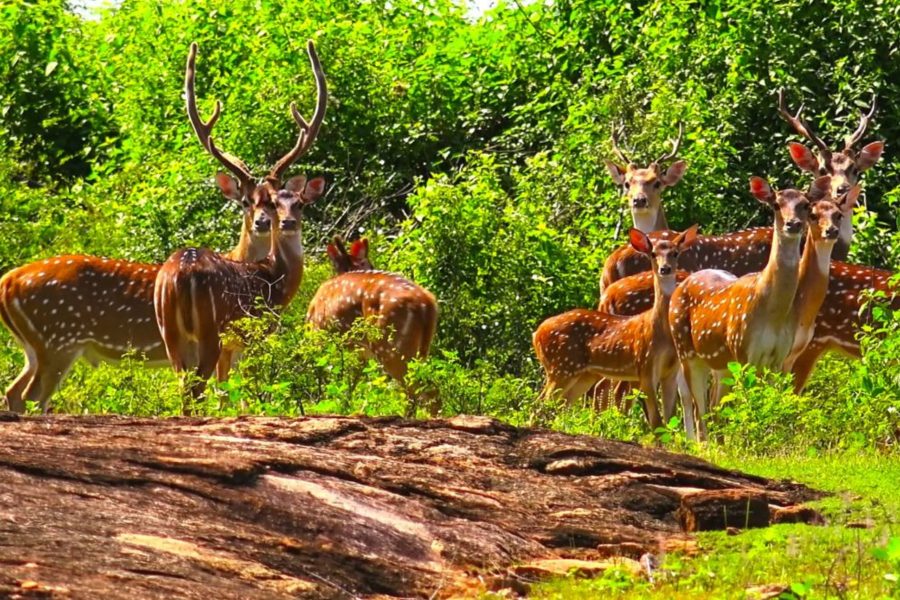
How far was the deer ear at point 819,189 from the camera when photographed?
14284mm

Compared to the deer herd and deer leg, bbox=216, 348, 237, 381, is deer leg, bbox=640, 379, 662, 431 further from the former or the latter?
deer leg, bbox=216, 348, 237, 381

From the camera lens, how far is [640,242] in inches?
562

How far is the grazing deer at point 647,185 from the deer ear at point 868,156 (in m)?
1.45

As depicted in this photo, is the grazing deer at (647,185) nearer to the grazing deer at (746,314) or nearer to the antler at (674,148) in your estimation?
the antler at (674,148)

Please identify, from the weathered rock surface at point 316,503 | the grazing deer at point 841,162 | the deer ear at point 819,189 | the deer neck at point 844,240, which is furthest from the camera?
the grazing deer at point 841,162

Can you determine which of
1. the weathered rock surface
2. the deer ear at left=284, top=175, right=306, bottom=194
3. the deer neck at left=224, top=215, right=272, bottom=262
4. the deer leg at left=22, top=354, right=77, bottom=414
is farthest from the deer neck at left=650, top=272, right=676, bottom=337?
the weathered rock surface

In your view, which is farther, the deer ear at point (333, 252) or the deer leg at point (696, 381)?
the deer ear at point (333, 252)

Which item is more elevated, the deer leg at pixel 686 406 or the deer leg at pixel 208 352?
the deer leg at pixel 208 352

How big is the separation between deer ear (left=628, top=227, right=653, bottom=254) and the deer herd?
0.04ft

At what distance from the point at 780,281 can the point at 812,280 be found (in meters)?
0.46

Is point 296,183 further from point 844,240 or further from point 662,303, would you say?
point 844,240

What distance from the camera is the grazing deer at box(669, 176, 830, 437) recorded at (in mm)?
13062

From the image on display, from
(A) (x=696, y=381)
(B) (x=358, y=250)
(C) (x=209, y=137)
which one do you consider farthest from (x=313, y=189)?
(A) (x=696, y=381)

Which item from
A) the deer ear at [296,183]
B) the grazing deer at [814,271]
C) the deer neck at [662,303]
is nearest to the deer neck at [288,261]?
the deer ear at [296,183]
